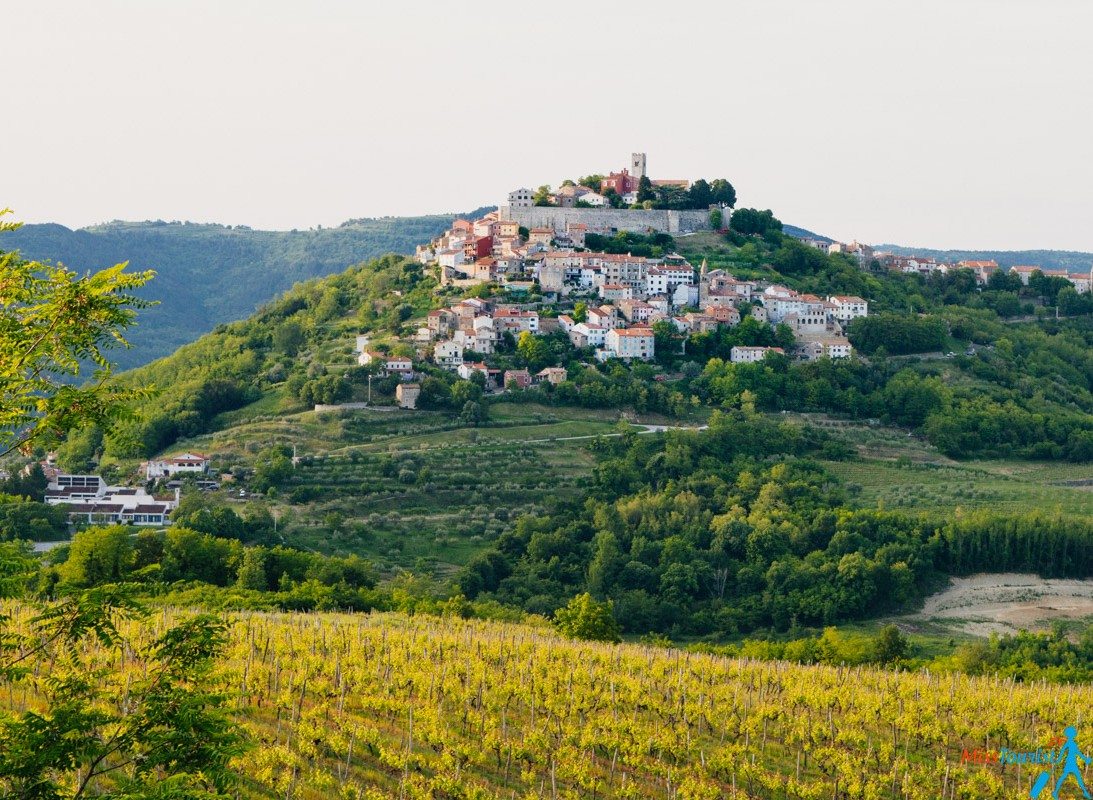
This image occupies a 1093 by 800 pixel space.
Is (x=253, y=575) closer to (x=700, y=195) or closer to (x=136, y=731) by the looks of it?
(x=136, y=731)

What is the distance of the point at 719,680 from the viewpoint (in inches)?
862

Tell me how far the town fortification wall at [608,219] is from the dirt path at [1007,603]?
35786 millimetres

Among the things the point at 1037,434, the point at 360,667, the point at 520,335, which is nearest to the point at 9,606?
the point at 360,667

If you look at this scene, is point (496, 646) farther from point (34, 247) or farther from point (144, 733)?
point (34, 247)

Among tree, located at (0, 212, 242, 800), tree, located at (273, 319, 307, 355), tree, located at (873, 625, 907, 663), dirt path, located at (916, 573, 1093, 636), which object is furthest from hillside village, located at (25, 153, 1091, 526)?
tree, located at (0, 212, 242, 800)

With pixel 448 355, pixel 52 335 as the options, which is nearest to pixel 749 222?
pixel 448 355

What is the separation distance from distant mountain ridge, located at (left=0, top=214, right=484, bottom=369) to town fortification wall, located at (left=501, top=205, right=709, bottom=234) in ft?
168

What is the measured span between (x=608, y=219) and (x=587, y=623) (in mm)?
46261

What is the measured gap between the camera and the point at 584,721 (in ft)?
59.9

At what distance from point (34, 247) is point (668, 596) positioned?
94192 millimetres

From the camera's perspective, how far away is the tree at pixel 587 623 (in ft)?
99.9

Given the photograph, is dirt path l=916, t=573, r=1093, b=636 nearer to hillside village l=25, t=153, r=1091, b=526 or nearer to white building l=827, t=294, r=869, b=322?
hillside village l=25, t=153, r=1091, b=526

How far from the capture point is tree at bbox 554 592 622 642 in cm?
3044

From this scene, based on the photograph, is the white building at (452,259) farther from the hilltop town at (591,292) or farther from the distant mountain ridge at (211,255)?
the distant mountain ridge at (211,255)
